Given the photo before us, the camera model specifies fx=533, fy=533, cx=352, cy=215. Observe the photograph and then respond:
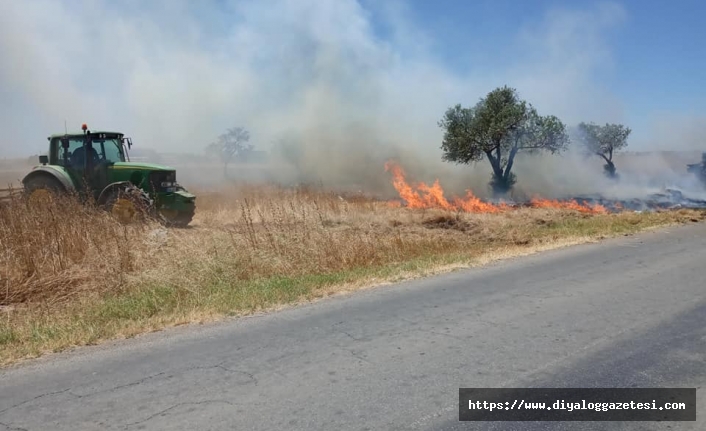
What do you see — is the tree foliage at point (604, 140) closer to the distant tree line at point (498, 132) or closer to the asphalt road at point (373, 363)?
the distant tree line at point (498, 132)

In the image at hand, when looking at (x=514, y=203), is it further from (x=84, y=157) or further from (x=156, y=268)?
(x=156, y=268)

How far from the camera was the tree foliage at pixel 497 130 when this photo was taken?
29281 millimetres

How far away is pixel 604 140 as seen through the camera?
1743 inches

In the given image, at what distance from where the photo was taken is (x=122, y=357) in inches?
187

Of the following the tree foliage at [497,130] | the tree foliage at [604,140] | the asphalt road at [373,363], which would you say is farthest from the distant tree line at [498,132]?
the asphalt road at [373,363]

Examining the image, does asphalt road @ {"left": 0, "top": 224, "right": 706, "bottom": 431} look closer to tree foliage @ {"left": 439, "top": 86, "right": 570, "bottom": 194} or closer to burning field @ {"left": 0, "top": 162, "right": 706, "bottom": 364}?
burning field @ {"left": 0, "top": 162, "right": 706, "bottom": 364}

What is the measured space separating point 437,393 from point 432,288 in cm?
351

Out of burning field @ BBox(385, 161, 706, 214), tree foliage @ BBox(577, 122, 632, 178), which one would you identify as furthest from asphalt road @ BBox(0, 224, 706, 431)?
tree foliage @ BBox(577, 122, 632, 178)

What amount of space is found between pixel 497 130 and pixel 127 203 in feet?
70.5

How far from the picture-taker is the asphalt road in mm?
3604

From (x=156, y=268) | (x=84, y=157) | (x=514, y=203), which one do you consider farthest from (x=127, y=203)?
(x=514, y=203)

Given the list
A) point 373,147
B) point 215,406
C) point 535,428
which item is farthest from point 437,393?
point 373,147

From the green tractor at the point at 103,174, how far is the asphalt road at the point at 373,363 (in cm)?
838

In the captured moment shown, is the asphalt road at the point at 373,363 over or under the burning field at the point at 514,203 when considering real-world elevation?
under
